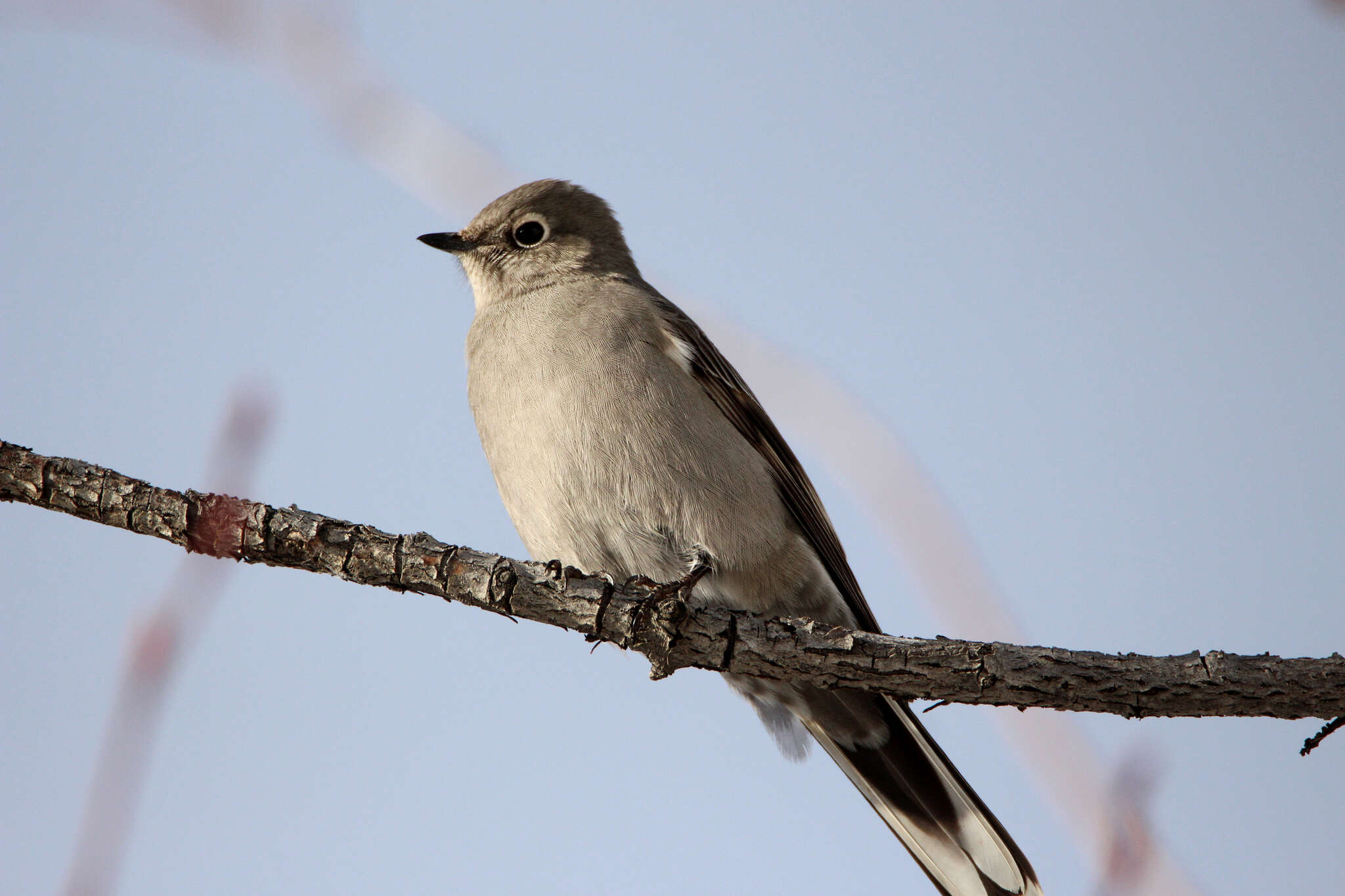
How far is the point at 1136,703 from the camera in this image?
15.8ft

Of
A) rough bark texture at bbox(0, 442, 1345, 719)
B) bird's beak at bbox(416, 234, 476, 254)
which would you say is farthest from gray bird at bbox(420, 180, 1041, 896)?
bird's beak at bbox(416, 234, 476, 254)

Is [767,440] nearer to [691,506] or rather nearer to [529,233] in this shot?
[691,506]

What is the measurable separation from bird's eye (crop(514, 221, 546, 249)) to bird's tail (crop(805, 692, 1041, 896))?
378 centimetres

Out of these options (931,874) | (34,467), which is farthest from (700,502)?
(34,467)

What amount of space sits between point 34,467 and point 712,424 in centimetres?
333

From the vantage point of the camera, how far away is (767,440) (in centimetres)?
688

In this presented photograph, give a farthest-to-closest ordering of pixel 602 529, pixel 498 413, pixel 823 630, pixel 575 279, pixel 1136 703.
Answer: pixel 575 279 → pixel 498 413 → pixel 602 529 → pixel 823 630 → pixel 1136 703

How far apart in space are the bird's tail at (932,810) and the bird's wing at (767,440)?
0.70m

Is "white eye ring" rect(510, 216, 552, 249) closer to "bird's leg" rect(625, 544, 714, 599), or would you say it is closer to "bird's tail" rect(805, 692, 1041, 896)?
"bird's leg" rect(625, 544, 714, 599)

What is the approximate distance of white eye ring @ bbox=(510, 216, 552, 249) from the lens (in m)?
7.71

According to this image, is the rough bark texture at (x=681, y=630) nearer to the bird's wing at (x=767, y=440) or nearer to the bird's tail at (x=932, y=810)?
the bird's tail at (x=932, y=810)

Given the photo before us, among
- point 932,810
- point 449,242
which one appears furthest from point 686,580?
point 449,242

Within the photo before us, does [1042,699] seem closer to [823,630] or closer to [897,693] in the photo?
[897,693]

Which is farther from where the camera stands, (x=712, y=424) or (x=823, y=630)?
(x=712, y=424)
